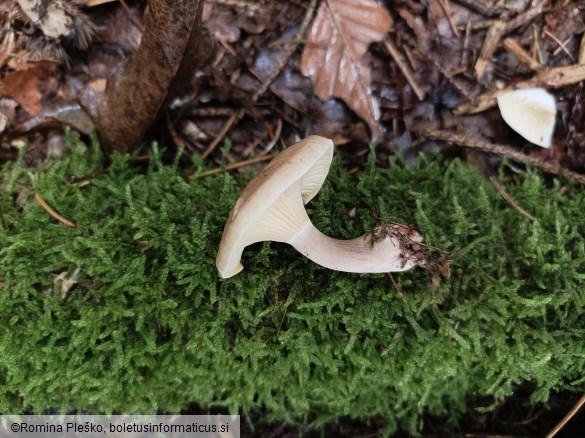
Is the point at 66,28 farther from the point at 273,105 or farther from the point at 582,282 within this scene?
the point at 582,282

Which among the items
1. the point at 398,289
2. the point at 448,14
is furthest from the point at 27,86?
the point at 448,14

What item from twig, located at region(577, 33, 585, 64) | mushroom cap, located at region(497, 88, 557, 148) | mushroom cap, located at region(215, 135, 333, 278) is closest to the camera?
mushroom cap, located at region(215, 135, 333, 278)

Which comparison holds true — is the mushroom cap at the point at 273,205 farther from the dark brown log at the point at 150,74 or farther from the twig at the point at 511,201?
the twig at the point at 511,201

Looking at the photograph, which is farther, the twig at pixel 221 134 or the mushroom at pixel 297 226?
the twig at pixel 221 134

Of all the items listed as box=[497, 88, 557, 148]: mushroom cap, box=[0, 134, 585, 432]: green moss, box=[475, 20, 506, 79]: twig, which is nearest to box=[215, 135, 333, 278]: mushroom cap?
box=[0, 134, 585, 432]: green moss

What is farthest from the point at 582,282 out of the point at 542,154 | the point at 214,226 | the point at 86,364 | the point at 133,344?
the point at 86,364

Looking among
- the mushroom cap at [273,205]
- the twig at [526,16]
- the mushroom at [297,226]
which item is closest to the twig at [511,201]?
the mushroom at [297,226]

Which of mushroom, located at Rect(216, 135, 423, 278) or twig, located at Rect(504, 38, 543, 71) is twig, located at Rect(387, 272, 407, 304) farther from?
twig, located at Rect(504, 38, 543, 71)
